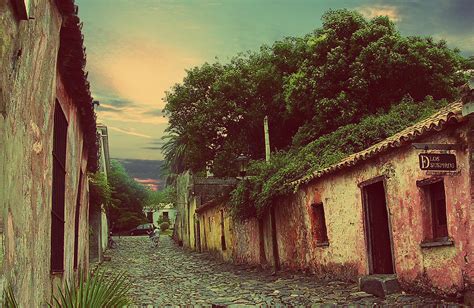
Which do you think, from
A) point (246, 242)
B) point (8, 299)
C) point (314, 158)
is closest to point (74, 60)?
point (8, 299)

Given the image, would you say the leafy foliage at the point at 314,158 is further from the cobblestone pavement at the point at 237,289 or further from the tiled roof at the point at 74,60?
the tiled roof at the point at 74,60

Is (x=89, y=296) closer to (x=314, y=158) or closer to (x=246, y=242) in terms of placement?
(x=314, y=158)

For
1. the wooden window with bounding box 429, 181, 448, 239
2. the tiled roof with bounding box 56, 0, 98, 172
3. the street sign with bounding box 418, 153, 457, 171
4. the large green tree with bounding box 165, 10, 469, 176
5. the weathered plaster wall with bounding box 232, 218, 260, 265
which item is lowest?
the weathered plaster wall with bounding box 232, 218, 260, 265

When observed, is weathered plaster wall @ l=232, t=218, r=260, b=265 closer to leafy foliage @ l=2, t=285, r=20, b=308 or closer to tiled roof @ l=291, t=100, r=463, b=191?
tiled roof @ l=291, t=100, r=463, b=191

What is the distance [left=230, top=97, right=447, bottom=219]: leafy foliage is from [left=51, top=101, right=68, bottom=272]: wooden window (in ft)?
29.9

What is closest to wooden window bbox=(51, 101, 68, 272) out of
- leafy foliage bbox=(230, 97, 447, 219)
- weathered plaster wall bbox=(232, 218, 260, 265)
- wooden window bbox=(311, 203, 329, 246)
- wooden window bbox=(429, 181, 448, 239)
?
wooden window bbox=(429, 181, 448, 239)

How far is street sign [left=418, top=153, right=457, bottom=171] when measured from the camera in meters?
8.27

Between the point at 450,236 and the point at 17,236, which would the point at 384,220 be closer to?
the point at 450,236

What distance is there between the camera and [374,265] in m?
12.5

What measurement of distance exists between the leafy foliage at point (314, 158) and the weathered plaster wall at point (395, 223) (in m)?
0.76

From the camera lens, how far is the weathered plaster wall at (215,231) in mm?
23922

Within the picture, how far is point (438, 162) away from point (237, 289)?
7096 mm

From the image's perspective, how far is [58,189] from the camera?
7.54 metres

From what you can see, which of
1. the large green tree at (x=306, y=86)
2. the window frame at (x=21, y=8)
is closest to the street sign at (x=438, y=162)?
the window frame at (x=21, y=8)
